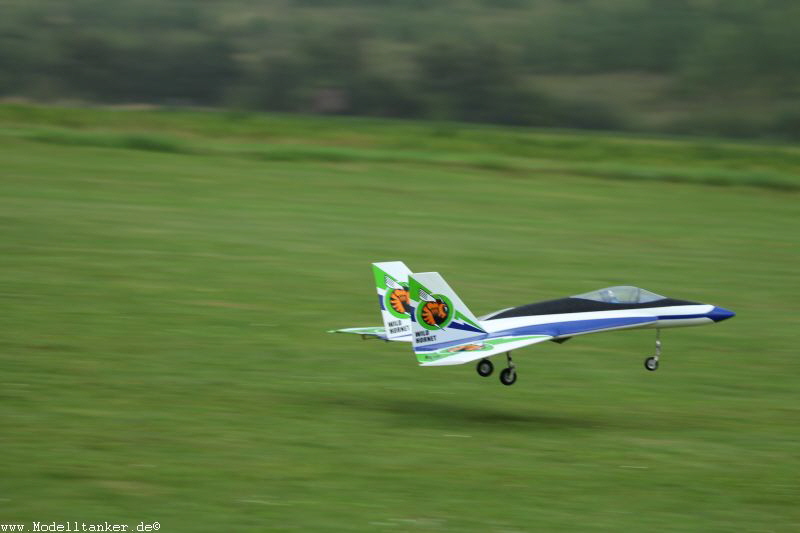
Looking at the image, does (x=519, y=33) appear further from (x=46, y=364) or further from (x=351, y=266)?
(x=46, y=364)

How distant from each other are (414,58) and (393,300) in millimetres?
107371

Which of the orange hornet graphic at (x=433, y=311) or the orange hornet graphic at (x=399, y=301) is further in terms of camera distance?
the orange hornet graphic at (x=399, y=301)

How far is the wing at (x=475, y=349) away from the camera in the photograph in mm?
22906

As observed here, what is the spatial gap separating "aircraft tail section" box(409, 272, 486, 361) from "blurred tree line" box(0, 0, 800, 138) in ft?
312

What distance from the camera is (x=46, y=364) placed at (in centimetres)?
2892

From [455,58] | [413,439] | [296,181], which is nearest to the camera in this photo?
[413,439]

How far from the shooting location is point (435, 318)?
931 inches

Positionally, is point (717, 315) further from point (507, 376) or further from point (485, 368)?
point (485, 368)

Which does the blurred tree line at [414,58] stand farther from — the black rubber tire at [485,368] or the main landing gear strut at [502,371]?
the black rubber tire at [485,368]

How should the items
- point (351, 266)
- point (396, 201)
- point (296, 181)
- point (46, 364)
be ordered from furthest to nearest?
point (296, 181) → point (396, 201) → point (351, 266) → point (46, 364)

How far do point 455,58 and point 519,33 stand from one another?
754 inches

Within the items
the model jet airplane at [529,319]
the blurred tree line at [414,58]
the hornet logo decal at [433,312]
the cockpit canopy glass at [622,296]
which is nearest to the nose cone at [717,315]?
the model jet airplane at [529,319]

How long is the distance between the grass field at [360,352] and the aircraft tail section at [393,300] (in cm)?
252

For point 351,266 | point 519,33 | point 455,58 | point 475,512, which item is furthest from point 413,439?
point 519,33
